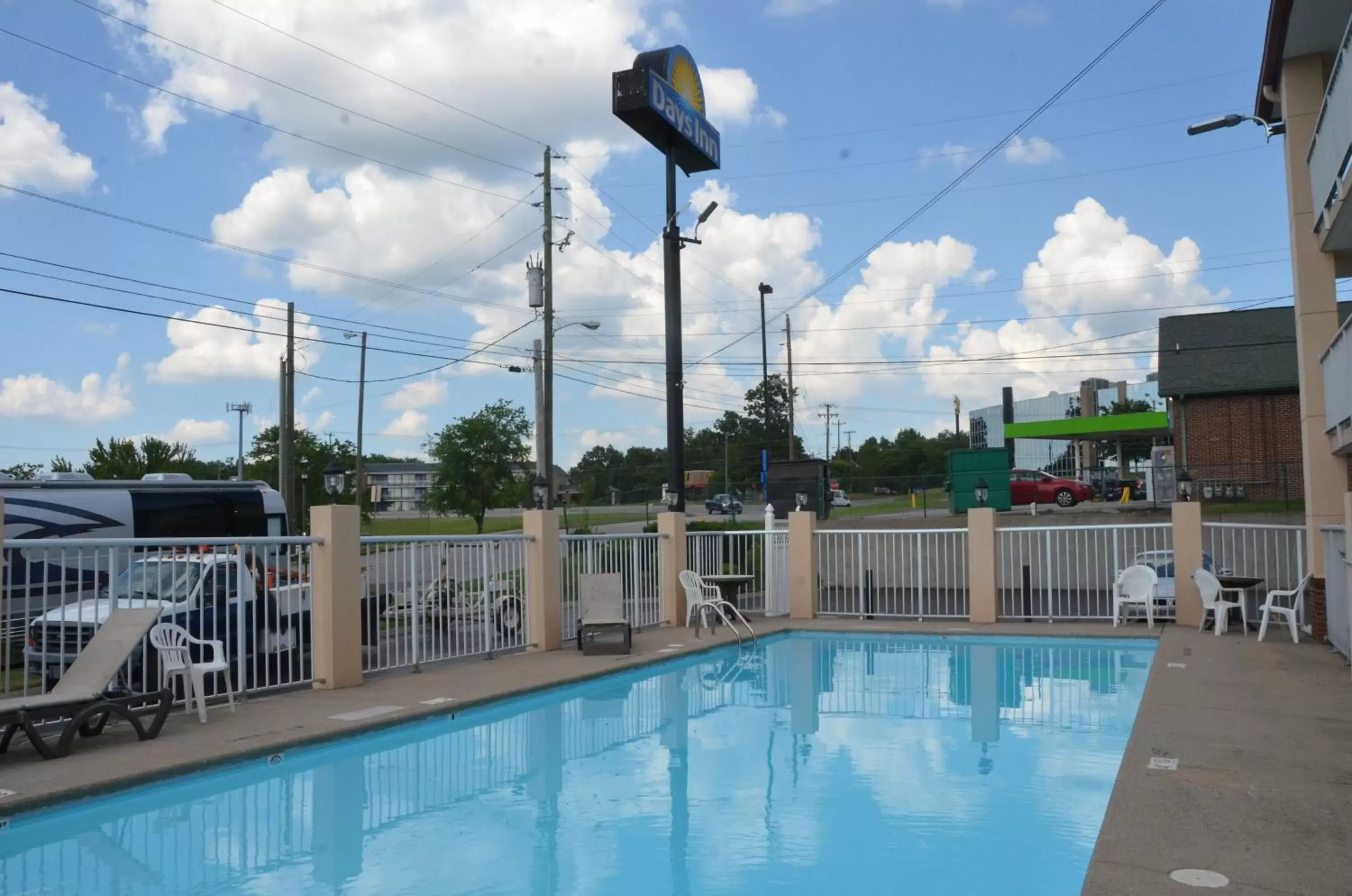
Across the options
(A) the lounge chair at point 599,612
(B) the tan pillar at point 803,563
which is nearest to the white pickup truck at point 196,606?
(A) the lounge chair at point 599,612

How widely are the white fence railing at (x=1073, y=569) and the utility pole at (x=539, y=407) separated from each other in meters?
10.5

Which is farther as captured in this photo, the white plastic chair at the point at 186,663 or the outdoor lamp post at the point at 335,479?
the outdoor lamp post at the point at 335,479

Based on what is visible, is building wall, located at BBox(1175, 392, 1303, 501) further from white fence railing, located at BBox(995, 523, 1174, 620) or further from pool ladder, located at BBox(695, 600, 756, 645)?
pool ladder, located at BBox(695, 600, 756, 645)

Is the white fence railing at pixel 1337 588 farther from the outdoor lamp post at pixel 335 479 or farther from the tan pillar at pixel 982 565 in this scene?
the outdoor lamp post at pixel 335 479

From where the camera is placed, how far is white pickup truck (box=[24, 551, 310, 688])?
8.35 metres

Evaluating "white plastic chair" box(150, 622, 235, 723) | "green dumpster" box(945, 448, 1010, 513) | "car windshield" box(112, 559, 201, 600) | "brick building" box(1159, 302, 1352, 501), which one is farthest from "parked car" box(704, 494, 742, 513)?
"white plastic chair" box(150, 622, 235, 723)

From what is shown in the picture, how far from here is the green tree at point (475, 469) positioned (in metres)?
40.3

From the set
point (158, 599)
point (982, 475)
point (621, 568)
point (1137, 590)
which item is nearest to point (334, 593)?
point (158, 599)

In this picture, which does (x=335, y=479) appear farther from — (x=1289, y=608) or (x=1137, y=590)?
(x=1289, y=608)

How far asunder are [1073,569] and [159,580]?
66.9 feet

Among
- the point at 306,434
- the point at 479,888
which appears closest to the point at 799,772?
the point at 479,888

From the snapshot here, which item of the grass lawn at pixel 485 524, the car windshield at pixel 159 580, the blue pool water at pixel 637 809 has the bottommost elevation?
the blue pool water at pixel 637 809

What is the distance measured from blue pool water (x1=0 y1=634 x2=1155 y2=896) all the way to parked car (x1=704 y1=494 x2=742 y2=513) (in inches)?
1320

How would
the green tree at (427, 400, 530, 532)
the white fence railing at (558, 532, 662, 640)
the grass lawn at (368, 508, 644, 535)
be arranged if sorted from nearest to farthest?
the white fence railing at (558, 532, 662, 640)
the green tree at (427, 400, 530, 532)
the grass lawn at (368, 508, 644, 535)
